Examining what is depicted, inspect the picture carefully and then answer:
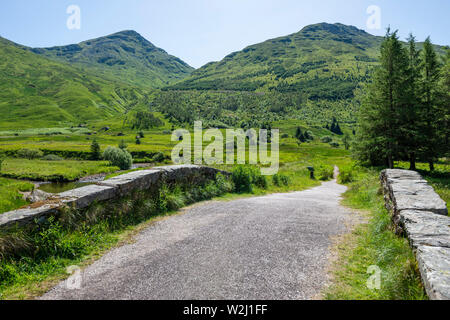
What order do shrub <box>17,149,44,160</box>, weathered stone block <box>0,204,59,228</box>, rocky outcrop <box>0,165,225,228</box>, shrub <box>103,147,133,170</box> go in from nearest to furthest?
weathered stone block <box>0,204,59,228</box>
rocky outcrop <box>0,165,225,228</box>
shrub <box>103,147,133,170</box>
shrub <box>17,149,44,160</box>

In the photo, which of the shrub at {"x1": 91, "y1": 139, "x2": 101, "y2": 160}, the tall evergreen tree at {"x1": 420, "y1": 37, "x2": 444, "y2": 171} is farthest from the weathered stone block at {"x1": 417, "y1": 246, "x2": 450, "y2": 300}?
the shrub at {"x1": 91, "y1": 139, "x2": 101, "y2": 160}

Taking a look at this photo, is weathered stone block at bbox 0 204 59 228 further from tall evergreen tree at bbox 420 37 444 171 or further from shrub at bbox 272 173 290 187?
tall evergreen tree at bbox 420 37 444 171

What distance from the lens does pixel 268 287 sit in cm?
495

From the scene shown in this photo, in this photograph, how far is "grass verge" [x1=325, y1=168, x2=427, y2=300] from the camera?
176 inches

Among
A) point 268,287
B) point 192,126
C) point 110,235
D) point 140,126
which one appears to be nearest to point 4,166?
point 110,235

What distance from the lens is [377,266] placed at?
5.65m

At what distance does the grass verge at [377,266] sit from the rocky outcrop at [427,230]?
0.81 ft

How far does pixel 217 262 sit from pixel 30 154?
4144 inches

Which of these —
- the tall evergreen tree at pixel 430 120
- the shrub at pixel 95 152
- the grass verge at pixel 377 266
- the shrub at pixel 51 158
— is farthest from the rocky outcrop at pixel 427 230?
the shrub at pixel 51 158

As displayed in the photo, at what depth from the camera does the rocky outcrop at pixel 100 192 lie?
6242mm

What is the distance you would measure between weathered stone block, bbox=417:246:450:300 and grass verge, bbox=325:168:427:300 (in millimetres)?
258

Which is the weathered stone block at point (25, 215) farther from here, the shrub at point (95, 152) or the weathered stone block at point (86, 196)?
the shrub at point (95, 152)

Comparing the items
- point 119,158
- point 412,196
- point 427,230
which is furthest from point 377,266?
point 119,158

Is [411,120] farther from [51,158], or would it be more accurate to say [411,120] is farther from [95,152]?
[51,158]
